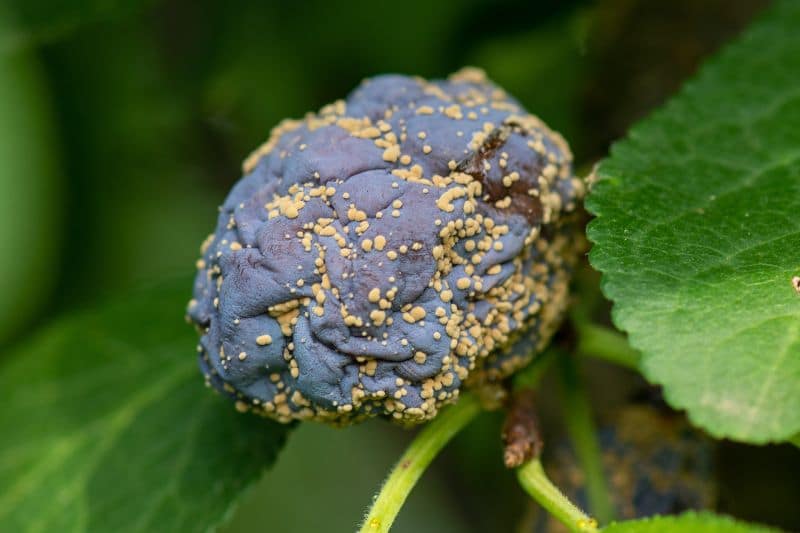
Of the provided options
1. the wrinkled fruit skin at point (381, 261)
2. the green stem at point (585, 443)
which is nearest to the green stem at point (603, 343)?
the green stem at point (585, 443)

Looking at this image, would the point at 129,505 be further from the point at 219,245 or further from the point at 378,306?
the point at 378,306

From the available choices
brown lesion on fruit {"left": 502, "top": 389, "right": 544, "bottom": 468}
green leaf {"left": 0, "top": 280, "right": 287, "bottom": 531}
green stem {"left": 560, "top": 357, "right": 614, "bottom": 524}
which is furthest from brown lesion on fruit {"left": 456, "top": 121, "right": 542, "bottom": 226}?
green leaf {"left": 0, "top": 280, "right": 287, "bottom": 531}

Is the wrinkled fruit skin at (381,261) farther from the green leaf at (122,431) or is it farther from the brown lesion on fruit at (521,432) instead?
the green leaf at (122,431)

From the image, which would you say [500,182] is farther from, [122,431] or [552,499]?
[122,431]

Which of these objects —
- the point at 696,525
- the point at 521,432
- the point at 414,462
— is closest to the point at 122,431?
the point at 414,462

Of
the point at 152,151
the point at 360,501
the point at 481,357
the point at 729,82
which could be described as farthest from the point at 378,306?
the point at 360,501

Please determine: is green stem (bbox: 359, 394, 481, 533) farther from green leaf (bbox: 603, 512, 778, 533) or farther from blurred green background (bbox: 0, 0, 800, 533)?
blurred green background (bbox: 0, 0, 800, 533)
